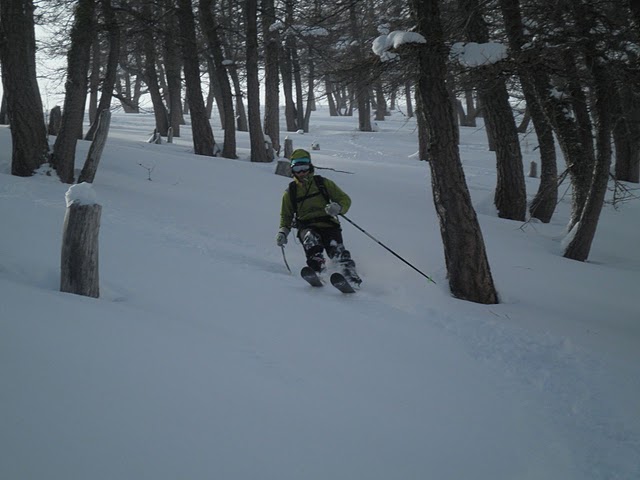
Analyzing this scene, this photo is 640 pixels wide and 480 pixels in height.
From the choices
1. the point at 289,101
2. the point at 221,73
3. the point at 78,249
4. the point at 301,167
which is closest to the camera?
the point at 78,249

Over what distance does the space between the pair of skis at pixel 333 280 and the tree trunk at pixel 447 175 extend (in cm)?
132

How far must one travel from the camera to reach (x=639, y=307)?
5898 millimetres

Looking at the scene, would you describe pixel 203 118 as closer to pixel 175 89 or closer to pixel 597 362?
pixel 175 89

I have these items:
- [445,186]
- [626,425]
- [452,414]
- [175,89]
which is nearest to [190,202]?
[445,186]

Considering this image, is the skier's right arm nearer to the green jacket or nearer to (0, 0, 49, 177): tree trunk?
the green jacket

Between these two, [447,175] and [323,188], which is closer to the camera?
[447,175]

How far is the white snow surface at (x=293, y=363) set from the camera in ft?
7.73

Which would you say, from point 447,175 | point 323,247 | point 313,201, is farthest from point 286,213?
point 447,175

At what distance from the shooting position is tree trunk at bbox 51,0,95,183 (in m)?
8.69

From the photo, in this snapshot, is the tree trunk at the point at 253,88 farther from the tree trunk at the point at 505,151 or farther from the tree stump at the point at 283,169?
the tree trunk at the point at 505,151

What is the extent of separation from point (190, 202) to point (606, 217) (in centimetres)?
989

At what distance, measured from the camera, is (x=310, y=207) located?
252 inches

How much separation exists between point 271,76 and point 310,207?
12354 millimetres

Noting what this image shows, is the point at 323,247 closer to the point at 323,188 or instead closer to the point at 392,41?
the point at 323,188
